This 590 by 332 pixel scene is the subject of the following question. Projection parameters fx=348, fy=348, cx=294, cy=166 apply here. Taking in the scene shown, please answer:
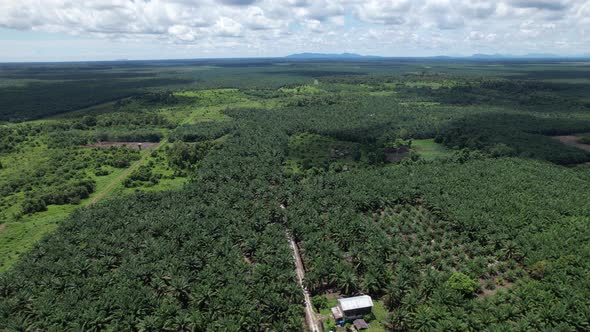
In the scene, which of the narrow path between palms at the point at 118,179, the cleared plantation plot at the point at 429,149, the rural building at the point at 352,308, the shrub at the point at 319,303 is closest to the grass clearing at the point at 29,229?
the narrow path between palms at the point at 118,179

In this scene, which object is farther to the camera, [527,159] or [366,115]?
[366,115]

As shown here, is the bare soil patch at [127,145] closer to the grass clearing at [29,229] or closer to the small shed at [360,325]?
the grass clearing at [29,229]

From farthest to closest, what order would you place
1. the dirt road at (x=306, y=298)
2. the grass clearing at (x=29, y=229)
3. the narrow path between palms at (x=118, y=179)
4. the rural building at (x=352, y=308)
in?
the narrow path between palms at (x=118, y=179), the grass clearing at (x=29, y=229), the rural building at (x=352, y=308), the dirt road at (x=306, y=298)

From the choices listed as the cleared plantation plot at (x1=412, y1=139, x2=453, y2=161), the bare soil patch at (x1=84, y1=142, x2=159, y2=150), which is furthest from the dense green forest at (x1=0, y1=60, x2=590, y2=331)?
the bare soil patch at (x1=84, y1=142, x2=159, y2=150)

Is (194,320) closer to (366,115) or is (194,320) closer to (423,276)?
(423,276)

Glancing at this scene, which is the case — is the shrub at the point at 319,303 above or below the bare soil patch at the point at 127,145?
below

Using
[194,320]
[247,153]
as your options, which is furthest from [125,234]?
[247,153]

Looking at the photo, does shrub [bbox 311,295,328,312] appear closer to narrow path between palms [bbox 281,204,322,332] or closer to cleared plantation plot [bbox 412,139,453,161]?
narrow path between palms [bbox 281,204,322,332]

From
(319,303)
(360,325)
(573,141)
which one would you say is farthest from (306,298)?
(573,141)

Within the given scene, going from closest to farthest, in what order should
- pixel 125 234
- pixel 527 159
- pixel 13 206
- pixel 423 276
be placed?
pixel 423 276 < pixel 125 234 < pixel 13 206 < pixel 527 159
